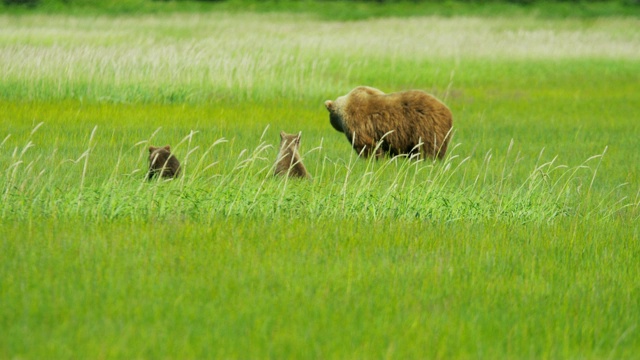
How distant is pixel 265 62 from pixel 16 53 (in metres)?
4.70

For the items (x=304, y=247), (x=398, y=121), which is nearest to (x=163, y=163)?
(x=304, y=247)

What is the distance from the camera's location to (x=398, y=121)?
1030cm

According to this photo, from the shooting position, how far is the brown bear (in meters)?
10.2

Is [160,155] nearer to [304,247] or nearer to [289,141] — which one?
[289,141]

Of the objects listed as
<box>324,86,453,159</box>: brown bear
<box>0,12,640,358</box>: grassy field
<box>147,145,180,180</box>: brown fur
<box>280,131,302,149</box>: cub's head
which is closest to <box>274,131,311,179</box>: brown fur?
<box>280,131,302,149</box>: cub's head

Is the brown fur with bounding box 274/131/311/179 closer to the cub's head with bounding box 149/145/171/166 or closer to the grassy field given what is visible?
the grassy field

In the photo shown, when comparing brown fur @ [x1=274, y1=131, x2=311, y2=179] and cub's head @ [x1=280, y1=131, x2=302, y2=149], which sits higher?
cub's head @ [x1=280, y1=131, x2=302, y2=149]

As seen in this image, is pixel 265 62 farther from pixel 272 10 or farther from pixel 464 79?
pixel 272 10

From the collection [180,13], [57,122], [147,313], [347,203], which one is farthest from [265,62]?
[180,13]

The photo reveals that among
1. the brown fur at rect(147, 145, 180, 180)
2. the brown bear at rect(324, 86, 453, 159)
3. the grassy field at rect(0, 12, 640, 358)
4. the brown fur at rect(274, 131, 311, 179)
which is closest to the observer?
the grassy field at rect(0, 12, 640, 358)

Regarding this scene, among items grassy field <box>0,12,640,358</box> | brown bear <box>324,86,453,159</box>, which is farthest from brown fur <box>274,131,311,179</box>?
brown bear <box>324,86,453,159</box>

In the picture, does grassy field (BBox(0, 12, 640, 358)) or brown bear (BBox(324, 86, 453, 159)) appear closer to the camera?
grassy field (BBox(0, 12, 640, 358))

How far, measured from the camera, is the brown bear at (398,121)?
10.2 m

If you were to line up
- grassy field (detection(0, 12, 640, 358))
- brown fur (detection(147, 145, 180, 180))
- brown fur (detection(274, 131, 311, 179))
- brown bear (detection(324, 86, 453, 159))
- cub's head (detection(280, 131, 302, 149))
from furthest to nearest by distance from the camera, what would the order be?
brown bear (detection(324, 86, 453, 159)) < cub's head (detection(280, 131, 302, 149)) < brown fur (detection(274, 131, 311, 179)) < brown fur (detection(147, 145, 180, 180)) < grassy field (detection(0, 12, 640, 358))
